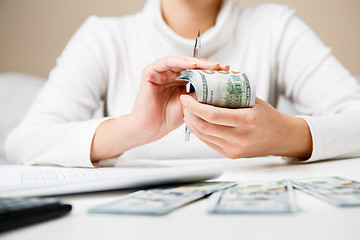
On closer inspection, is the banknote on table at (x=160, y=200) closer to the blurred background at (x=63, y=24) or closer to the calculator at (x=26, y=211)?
the calculator at (x=26, y=211)

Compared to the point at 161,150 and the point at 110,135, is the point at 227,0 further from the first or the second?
the point at 110,135

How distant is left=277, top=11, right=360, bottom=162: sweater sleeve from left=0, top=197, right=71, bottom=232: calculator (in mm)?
612

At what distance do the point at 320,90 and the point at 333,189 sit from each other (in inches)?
28.3

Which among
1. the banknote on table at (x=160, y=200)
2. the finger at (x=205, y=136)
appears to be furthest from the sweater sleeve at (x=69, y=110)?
the banknote on table at (x=160, y=200)

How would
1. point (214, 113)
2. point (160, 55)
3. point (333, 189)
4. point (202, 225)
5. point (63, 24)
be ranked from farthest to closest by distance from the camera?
point (63, 24), point (160, 55), point (214, 113), point (333, 189), point (202, 225)

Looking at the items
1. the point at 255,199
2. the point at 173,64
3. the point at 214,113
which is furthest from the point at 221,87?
the point at 255,199

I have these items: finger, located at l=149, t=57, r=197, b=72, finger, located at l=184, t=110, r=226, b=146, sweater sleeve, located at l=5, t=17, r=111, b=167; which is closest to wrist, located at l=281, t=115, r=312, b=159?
finger, located at l=184, t=110, r=226, b=146

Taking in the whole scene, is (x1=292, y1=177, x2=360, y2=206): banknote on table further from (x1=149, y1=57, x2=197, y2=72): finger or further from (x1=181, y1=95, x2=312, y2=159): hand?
(x1=149, y1=57, x2=197, y2=72): finger

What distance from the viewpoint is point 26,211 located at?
15.2 inches

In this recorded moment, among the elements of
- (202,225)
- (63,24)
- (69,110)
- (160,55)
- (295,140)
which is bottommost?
(202,225)

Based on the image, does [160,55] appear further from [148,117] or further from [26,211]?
[26,211]

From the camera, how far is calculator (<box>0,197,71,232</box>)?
0.37 m

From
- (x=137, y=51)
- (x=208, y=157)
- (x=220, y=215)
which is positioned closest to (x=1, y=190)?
(x=220, y=215)

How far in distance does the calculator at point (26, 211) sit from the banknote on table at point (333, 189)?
0.32 meters
